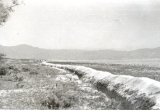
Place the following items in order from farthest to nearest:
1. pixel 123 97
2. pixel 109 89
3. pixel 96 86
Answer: pixel 96 86
pixel 109 89
pixel 123 97

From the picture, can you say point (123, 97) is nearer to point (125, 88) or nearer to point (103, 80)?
point (125, 88)

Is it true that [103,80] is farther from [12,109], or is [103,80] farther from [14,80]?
[12,109]

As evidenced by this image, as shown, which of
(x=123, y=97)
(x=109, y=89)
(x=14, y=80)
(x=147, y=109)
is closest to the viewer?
(x=147, y=109)

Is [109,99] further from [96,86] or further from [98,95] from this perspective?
[96,86]

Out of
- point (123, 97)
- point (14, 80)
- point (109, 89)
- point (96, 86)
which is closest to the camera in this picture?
point (123, 97)

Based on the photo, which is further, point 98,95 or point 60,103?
point 98,95

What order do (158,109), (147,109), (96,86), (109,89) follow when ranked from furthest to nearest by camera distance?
(96,86) → (109,89) → (147,109) → (158,109)

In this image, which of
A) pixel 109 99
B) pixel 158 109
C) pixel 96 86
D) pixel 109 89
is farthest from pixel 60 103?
pixel 96 86

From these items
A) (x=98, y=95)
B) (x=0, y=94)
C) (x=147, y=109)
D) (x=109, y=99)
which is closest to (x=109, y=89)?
(x=98, y=95)

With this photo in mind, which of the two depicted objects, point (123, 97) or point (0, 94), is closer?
point (123, 97)
